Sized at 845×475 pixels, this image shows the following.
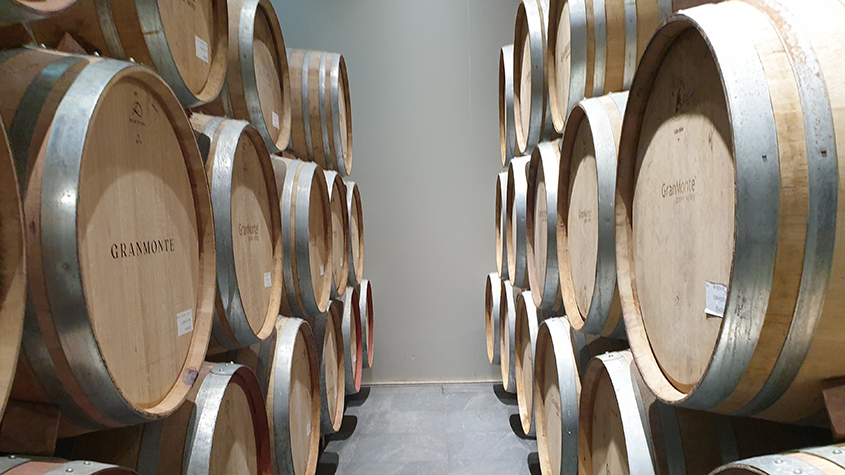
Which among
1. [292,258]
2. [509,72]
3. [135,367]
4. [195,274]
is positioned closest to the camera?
[135,367]

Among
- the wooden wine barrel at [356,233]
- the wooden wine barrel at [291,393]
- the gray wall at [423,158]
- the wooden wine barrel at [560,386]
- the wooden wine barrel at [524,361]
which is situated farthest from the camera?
the gray wall at [423,158]

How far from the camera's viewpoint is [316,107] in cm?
337

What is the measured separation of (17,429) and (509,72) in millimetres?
3223

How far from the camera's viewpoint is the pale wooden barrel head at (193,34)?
55.9 inches

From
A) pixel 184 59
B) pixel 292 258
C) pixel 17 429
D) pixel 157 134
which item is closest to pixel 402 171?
pixel 292 258

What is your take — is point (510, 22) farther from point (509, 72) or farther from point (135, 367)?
point (135, 367)

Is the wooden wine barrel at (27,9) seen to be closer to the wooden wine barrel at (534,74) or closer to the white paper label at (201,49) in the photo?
the white paper label at (201,49)

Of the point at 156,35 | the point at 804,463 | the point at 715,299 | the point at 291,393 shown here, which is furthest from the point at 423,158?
the point at 804,463

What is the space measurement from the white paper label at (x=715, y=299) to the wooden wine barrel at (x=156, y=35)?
1.40 m

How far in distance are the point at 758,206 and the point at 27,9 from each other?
46.5 inches

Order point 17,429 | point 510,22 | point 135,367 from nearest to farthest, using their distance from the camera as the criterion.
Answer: point 17,429 < point 135,367 < point 510,22

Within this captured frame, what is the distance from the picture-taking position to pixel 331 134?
348 centimetres

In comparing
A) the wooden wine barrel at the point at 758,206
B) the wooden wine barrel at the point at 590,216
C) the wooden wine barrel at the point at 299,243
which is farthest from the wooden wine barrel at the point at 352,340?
the wooden wine barrel at the point at 758,206

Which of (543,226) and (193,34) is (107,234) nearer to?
(193,34)
